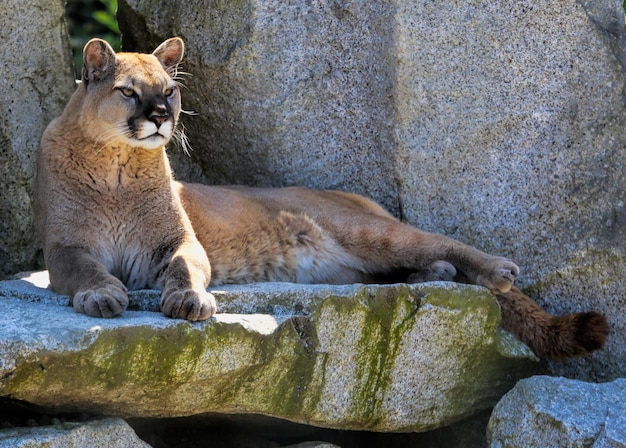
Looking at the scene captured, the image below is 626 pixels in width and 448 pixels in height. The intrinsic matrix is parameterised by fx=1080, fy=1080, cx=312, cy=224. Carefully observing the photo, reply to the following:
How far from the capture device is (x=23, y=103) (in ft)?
18.7

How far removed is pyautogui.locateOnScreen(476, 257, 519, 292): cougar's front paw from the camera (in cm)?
513

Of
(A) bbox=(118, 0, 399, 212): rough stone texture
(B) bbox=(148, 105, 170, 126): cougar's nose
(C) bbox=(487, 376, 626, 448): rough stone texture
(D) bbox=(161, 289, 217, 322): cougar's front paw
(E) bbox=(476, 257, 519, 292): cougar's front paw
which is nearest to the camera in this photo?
(D) bbox=(161, 289, 217, 322): cougar's front paw

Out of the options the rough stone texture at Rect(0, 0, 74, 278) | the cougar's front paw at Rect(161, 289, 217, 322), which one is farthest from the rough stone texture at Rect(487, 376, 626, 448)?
the rough stone texture at Rect(0, 0, 74, 278)

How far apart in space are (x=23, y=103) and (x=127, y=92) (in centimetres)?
101

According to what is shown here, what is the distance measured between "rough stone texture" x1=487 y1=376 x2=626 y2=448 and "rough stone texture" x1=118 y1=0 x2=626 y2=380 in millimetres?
765

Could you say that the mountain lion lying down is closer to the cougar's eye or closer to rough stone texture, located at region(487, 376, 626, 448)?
the cougar's eye

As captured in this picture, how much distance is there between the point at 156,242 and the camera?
4949mm

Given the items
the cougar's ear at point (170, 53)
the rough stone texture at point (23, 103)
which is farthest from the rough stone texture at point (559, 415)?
the rough stone texture at point (23, 103)

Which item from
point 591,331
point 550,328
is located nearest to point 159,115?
point 550,328

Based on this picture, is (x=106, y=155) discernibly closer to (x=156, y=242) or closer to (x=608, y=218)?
(x=156, y=242)

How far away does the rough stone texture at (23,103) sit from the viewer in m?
5.60

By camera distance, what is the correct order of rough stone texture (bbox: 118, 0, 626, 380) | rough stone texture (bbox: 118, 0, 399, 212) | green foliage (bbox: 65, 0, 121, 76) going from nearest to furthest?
rough stone texture (bbox: 118, 0, 626, 380), rough stone texture (bbox: 118, 0, 399, 212), green foliage (bbox: 65, 0, 121, 76)

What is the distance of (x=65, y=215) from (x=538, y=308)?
2.28 m

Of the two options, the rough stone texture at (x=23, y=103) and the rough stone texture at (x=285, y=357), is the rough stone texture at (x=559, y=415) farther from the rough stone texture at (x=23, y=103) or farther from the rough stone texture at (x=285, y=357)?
the rough stone texture at (x=23, y=103)
